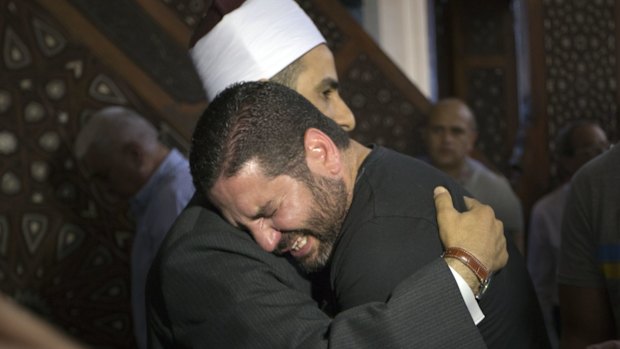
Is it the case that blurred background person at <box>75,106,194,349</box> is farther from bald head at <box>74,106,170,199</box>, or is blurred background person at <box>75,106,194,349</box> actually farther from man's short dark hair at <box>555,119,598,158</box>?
man's short dark hair at <box>555,119,598,158</box>

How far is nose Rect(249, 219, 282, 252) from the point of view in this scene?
1.85 m

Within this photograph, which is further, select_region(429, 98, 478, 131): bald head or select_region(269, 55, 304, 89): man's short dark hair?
select_region(429, 98, 478, 131): bald head

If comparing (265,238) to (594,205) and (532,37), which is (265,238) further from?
(532,37)

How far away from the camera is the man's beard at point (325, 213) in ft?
5.98

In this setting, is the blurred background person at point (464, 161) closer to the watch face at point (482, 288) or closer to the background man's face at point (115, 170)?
the background man's face at point (115, 170)

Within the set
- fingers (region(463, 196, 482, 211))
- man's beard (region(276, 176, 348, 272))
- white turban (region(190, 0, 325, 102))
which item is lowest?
fingers (region(463, 196, 482, 211))

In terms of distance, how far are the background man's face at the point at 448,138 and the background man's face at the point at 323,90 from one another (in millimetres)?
2787

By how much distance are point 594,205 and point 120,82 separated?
9.62 ft

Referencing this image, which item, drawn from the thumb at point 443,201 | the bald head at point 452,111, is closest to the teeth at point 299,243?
the thumb at point 443,201

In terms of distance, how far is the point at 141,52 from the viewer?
4746 mm

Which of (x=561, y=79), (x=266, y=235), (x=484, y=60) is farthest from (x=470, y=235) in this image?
(x=484, y=60)

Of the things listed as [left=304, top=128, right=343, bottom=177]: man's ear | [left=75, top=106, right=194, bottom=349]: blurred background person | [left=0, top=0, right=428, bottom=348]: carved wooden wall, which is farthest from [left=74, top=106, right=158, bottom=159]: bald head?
[left=304, top=128, right=343, bottom=177]: man's ear

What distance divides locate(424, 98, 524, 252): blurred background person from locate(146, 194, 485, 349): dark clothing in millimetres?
3131

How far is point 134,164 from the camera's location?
4.14 metres
